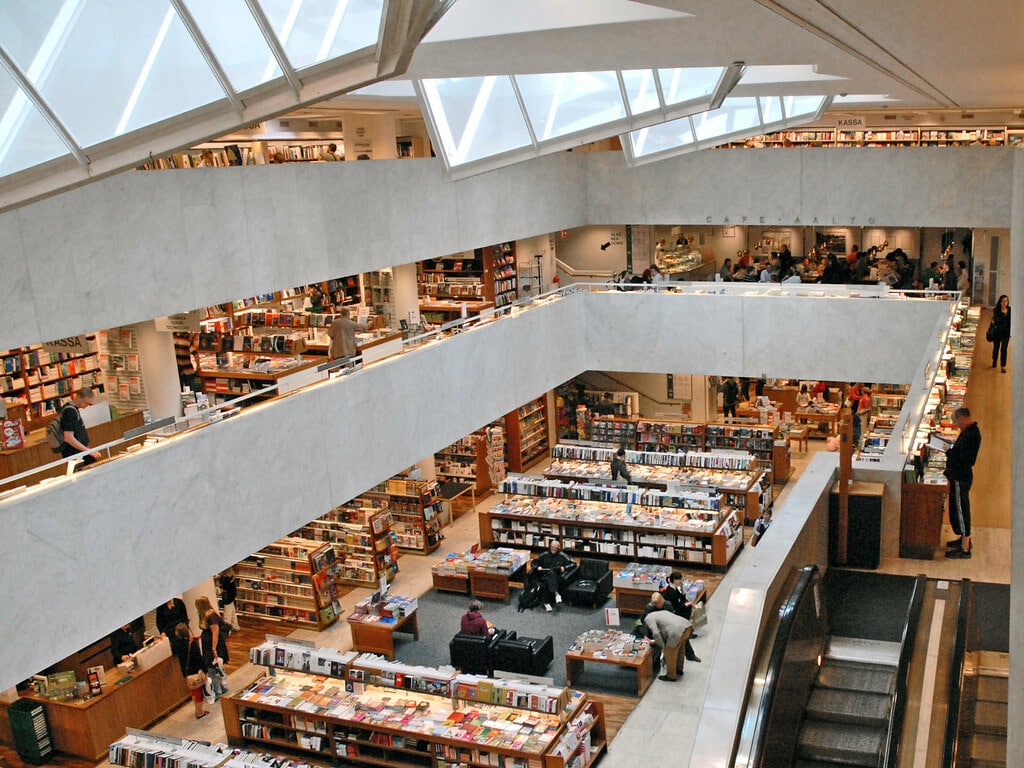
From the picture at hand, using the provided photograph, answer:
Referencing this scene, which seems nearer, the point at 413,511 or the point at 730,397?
the point at 413,511

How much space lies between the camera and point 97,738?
11898mm

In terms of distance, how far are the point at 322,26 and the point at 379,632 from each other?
29.3 ft

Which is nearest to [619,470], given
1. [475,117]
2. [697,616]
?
[697,616]

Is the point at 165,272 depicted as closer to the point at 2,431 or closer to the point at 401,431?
the point at 2,431

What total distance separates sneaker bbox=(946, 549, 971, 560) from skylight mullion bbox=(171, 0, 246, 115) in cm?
694

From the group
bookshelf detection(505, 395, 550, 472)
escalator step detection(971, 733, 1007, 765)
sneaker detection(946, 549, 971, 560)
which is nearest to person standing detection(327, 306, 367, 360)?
bookshelf detection(505, 395, 550, 472)

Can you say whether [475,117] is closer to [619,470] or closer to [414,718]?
[619,470]

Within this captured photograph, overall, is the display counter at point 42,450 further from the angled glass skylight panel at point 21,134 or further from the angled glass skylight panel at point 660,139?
the angled glass skylight panel at point 660,139

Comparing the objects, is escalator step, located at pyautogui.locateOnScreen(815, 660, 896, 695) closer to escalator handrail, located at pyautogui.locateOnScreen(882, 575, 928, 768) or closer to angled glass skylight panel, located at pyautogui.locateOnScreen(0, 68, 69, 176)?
escalator handrail, located at pyautogui.locateOnScreen(882, 575, 928, 768)

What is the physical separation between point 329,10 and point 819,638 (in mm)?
5679

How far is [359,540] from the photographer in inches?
621

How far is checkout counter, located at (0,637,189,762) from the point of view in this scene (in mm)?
11875

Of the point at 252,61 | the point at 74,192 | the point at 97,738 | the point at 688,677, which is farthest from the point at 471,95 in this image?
the point at 97,738

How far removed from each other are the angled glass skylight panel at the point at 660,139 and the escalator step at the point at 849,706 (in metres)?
13.4
